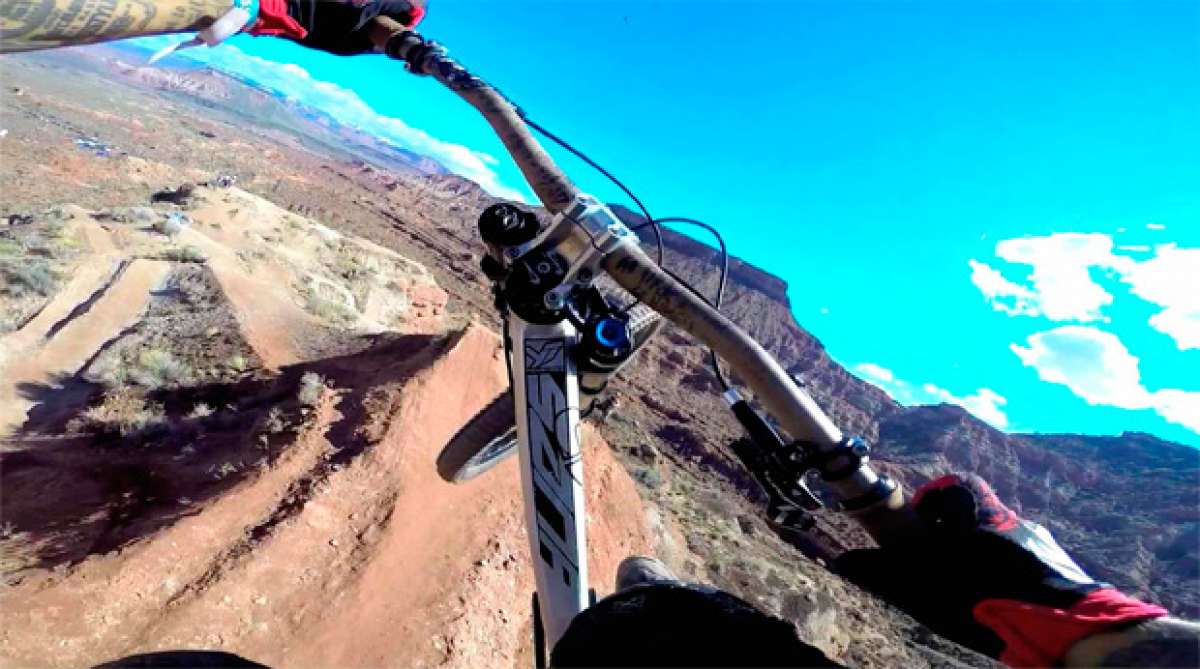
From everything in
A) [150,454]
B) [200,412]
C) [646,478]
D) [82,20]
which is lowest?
[150,454]

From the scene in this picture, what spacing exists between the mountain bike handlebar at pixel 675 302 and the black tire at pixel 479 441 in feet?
3.57

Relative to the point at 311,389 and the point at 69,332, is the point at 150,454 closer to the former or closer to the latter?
the point at 311,389

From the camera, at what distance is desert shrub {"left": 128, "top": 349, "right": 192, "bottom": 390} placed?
10.9 meters

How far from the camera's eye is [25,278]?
1329 cm

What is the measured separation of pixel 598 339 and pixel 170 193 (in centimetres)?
2955

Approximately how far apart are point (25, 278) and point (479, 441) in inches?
614

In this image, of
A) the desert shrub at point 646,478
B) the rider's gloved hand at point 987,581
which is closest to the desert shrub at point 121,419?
the desert shrub at point 646,478

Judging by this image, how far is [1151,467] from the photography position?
252 ft

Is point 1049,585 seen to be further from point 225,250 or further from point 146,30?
point 225,250

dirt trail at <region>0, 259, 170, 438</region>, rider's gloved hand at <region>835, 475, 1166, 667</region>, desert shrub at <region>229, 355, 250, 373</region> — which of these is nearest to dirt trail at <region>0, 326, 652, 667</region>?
desert shrub at <region>229, 355, 250, 373</region>

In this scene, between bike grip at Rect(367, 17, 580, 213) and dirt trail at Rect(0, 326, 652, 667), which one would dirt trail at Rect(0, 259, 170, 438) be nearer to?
dirt trail at Rect(0, 326, 652, 667)

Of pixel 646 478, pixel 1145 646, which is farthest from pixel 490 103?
pixel 646 478

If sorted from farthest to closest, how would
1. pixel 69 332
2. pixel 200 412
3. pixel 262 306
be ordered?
pixel 262 306, pixel 69 332, pixel 200 412

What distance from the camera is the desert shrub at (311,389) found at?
9867mm
